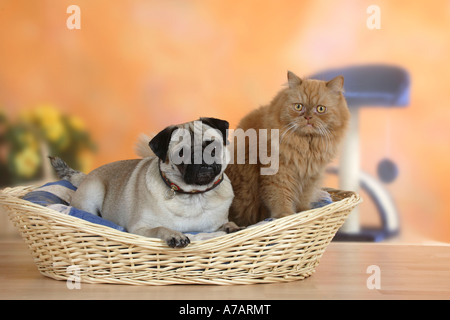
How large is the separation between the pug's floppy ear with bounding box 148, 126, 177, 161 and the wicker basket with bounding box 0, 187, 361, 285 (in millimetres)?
449

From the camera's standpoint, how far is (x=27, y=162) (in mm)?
4945

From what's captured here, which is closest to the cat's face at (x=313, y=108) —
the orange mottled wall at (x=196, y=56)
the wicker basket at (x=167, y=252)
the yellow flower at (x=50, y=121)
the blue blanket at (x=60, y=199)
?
the wicker basket at (x=167, y=252)

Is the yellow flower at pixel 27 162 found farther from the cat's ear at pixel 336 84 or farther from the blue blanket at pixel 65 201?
the cat's ear at pixel 336 84

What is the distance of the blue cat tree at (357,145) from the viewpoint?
16.0 feet

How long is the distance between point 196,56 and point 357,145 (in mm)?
1687

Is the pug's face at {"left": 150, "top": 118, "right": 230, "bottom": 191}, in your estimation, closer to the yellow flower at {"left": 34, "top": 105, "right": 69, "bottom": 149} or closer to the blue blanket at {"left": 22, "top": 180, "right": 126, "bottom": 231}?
the blue blanket at {"left": 22, "top": 180, "right": 126, "bottom": 231}

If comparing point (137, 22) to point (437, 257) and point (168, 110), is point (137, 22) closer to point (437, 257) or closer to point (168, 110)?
point (168, 110)

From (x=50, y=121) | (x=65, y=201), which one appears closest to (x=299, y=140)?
(x=65, y=201)

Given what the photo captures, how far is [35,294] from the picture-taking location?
8.18 feet

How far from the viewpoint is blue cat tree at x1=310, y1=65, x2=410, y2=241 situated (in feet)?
16.0

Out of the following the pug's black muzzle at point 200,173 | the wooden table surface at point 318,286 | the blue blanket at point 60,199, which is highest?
the pug's black muzzle at point 200,173

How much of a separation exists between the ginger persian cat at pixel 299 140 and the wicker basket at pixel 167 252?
417mm

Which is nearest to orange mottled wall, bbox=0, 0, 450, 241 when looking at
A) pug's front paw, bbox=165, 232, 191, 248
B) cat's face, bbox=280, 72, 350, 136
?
cat's face, bbox=280, 72, 350, 136

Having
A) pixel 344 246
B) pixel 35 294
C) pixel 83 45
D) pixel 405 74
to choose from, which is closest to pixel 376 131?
pixel 405 74
